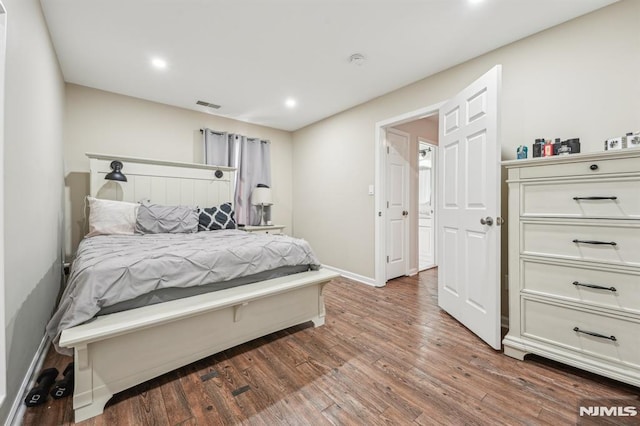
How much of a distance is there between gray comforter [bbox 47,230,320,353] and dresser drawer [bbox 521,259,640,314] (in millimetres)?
1607

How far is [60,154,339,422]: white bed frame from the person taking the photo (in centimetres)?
136

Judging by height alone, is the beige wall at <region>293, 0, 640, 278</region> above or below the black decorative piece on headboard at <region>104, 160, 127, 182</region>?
above

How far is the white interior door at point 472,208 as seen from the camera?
196 cm

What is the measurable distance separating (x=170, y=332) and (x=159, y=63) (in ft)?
8.28

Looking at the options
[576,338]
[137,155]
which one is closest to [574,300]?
[576,338]

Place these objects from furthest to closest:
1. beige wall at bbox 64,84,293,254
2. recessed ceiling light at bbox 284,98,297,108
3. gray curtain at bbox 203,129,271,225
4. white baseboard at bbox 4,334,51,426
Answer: gray curtain at bbox 203,129,271,225 → recessed ceiling light at bbox 284,98,297,108 → beige wall at bbox 64,84,293,254 → white baseboard at bbox 4,334,51,426

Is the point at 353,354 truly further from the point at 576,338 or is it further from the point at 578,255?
the point at 578,255

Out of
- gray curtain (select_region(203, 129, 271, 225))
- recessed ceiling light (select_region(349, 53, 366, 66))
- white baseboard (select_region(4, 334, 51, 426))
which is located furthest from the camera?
gray curtain (select_region(203, 129, 271, 225))

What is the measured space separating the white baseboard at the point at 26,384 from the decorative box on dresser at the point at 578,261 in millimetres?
2857

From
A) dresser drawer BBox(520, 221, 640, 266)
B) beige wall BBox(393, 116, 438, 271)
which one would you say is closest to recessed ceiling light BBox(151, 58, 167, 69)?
beige wall BBox(393, 116, 438, 271)

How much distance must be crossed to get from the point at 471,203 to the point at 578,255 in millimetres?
745

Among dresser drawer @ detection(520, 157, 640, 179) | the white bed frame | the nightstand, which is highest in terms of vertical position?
dresser drawer @ detection(520, 157, 640, 179)

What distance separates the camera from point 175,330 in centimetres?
165

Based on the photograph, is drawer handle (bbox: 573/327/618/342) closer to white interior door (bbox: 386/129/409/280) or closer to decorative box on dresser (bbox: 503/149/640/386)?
decorative box on dresser (bbox: 503/149/640/386)
